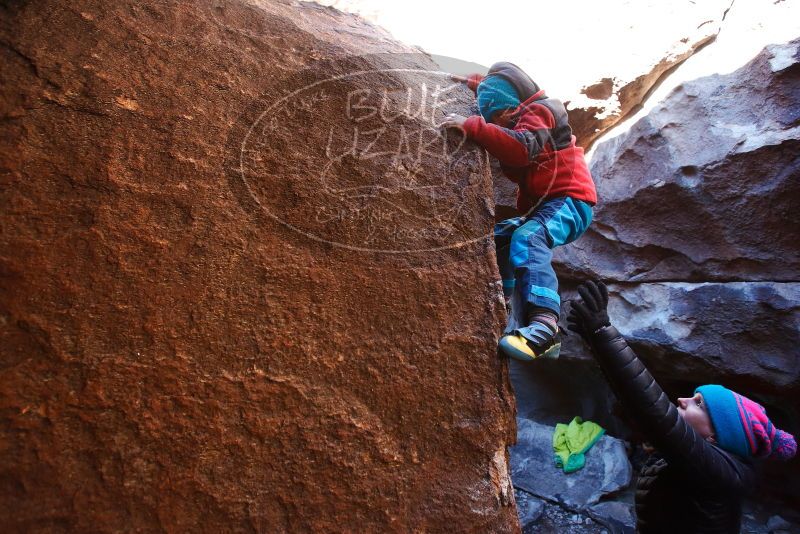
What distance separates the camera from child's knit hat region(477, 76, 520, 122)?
5.96 ft

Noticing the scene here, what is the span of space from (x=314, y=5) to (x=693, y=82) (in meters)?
3.12

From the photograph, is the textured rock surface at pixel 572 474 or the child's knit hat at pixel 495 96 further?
the textured rock surface at pixel 572 474

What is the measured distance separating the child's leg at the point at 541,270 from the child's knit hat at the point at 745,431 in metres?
0.70

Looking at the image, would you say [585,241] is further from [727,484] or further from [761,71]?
[727,484]

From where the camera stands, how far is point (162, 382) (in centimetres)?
96

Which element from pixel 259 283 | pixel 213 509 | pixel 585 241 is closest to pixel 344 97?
pixel 259 283

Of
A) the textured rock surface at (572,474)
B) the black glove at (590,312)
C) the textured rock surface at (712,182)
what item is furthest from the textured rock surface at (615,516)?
the black glove at (590,312)

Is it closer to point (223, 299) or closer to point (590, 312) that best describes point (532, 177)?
point (590, 312)

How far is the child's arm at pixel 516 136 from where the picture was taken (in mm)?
1683

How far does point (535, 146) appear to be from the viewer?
5.56 ft

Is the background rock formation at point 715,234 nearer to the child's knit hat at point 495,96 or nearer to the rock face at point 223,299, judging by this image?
the child's knit hat at point 495,96

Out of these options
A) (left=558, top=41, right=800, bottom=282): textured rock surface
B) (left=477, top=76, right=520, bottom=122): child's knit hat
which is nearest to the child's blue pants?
(left=477, top=76, right=520, bottom=122): child's knit hat

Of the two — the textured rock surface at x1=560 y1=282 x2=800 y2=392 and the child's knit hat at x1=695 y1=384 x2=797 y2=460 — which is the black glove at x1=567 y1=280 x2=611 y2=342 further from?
the textured rock surface at x1=560 y1=282 x2=800 y2=392

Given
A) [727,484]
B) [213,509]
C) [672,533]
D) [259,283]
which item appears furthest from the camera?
[672,533]
